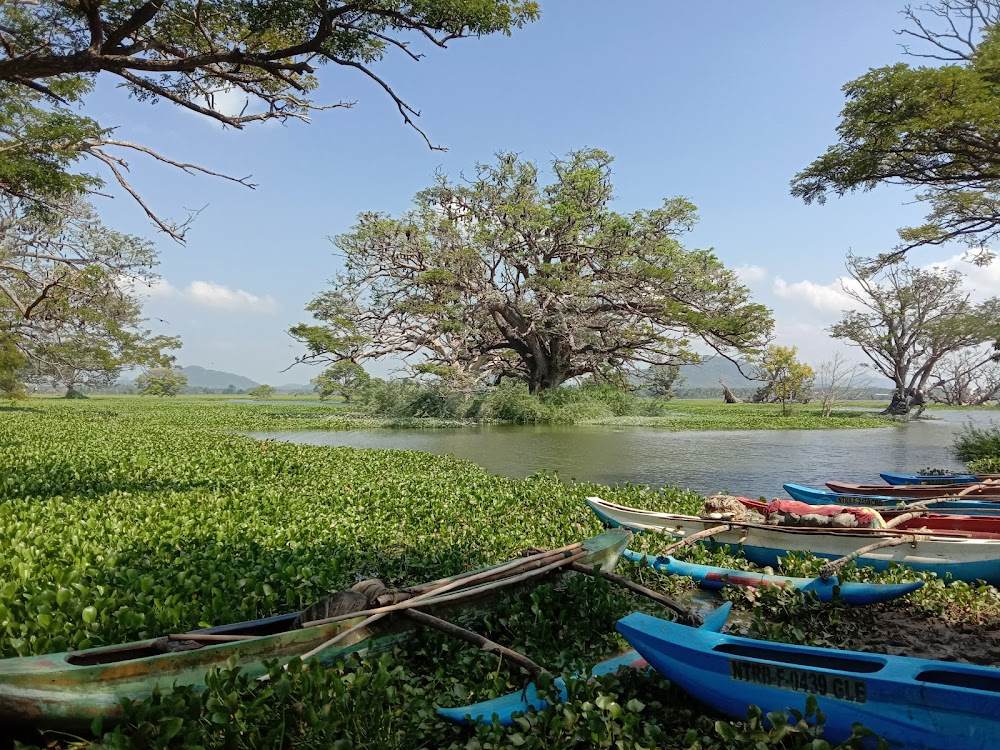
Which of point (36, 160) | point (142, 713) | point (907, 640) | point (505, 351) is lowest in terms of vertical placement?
point (907, 640)

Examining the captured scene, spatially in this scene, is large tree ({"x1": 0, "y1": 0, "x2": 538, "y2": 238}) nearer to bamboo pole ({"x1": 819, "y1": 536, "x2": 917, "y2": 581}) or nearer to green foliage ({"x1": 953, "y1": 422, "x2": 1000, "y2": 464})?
bamboo pole ({"x1": 819, "y1": 536, "x2": 917, "y2": 581})

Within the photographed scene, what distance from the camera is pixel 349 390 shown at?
93.5ft

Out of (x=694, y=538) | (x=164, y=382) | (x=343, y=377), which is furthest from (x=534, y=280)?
(x=164, y=382)

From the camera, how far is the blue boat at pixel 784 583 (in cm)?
495

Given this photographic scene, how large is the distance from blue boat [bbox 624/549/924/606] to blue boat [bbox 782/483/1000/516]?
3.08 metres

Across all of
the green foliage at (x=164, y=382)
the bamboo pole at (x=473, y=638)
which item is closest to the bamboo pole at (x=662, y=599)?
the bamboo pole at (x=473, y=638)

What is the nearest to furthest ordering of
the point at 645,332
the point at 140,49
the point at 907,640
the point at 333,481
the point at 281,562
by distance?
1. the point at 907,640
2. the point at 281,562
3. the point at 140,49
4. the point at 333,481
5. the point at 645,332

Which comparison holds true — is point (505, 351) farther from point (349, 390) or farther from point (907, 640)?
point (907, 640)

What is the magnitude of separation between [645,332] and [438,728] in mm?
24566

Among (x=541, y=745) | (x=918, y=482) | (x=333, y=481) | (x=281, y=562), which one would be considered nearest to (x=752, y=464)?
(x=918, y=482)

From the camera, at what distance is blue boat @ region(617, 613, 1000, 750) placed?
8.82 ft

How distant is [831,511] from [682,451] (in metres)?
9.83

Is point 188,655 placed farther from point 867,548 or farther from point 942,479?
point 942,479

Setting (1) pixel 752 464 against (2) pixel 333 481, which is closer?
(2) pixel 333 481
